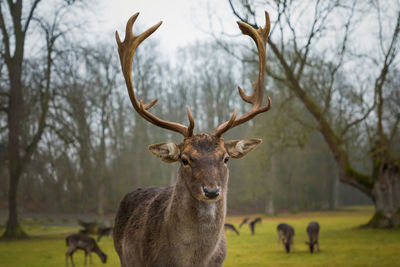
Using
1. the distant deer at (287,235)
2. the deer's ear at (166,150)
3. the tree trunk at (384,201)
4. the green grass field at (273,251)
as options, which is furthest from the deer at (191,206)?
the tree trunk at (384,201)

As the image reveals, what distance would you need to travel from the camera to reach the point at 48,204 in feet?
70.0

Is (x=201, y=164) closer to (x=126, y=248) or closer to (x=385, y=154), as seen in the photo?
(x=126, y=248)

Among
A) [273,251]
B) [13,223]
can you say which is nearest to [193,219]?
[273,251]

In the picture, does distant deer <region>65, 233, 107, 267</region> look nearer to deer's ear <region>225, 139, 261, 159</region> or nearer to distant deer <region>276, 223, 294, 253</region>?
distant deer <region>276, 223, 294, 253</region>

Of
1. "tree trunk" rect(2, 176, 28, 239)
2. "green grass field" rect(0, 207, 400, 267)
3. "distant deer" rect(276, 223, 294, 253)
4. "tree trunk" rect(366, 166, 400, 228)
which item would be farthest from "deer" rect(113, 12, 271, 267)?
"tree trunk" rect(366, 166, 400, 228)

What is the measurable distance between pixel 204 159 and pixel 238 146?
1.98 feet

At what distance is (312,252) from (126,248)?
8178 millimetres

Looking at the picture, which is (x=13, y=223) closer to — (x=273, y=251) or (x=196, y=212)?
(x=273, y=251)

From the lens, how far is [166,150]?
421cm

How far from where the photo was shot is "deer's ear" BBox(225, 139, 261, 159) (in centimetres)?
436

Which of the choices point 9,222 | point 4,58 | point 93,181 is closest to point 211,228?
point 9,222

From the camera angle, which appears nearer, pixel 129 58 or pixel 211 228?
pixel 211 228

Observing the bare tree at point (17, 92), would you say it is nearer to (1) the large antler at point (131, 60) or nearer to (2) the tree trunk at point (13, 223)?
(2) the tree trunk at point (13, 223)

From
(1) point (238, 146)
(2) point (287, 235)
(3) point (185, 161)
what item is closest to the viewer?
(3) point (185, 161)
